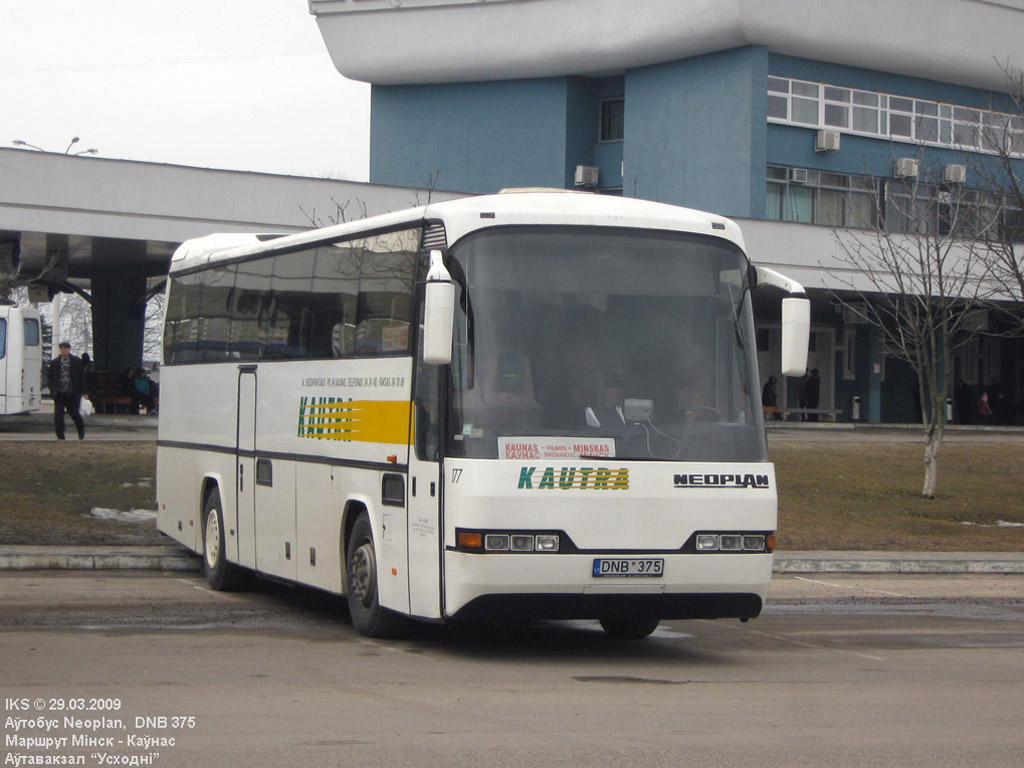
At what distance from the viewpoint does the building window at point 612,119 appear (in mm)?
52656

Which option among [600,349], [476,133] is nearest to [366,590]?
[600,349]

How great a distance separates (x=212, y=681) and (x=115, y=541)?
9267 mm

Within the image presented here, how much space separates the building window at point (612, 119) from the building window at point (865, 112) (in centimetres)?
655

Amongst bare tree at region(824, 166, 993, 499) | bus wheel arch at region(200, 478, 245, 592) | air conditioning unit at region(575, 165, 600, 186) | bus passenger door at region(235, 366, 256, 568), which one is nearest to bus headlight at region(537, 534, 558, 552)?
bus passenger door at region(235, 366, 256, 568)

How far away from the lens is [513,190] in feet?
37.7

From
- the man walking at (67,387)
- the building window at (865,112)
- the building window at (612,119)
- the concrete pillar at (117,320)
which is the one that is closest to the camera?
the man walking at (67,387)

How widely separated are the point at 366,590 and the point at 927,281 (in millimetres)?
16310

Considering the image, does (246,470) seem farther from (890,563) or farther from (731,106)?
(731,106)

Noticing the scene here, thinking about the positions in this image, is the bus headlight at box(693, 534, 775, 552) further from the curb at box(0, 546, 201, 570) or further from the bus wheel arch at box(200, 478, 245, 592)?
the curb at box(0, 546, 201, 570)

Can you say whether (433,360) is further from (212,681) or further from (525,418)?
(212,681)

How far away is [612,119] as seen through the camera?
174ft

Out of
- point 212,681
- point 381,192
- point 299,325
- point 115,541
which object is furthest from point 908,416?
point 212,681

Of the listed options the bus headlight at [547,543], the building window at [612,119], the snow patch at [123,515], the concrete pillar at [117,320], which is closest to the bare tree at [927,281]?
the building window at [612,119]

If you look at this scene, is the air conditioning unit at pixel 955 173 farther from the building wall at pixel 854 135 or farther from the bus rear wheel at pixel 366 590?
the bus rear wheel at pixel 366 590
